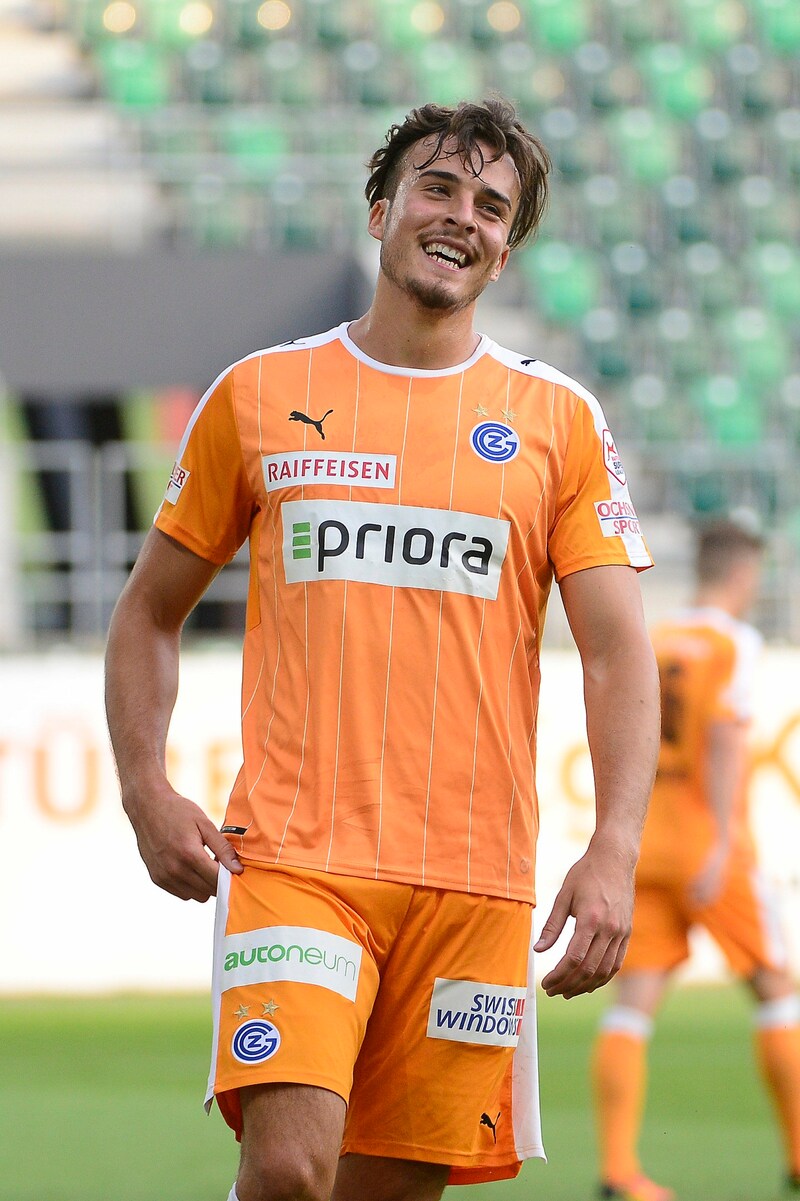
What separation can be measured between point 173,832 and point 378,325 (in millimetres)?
856

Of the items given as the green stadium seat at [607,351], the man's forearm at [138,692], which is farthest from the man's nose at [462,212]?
the green stadium seat at [607,351]

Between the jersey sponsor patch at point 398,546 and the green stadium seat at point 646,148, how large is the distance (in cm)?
1312

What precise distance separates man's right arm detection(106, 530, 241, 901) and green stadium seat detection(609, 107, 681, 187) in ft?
42.8

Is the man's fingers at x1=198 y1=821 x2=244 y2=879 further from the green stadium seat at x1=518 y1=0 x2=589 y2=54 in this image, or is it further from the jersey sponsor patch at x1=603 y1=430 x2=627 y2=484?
the green stadium seat at x1=518 y1=0 x2=589 y2=54

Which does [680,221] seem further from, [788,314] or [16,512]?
[16,512]

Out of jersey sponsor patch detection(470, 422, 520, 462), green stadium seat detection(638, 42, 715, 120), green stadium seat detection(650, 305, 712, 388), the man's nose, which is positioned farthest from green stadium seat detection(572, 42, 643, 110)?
jersey sponsor patch detection(470, 422, 520, 462)

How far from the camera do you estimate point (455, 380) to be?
2857mm

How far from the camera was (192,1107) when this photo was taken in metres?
6.52

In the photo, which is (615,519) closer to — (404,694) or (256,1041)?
(404,694)

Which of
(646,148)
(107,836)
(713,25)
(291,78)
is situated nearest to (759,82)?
(713,25)

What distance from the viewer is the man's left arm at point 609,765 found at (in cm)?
254

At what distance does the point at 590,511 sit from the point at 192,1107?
4.32 m

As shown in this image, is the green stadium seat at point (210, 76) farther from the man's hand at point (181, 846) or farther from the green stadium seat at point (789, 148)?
the man's hand at point (181, 846)

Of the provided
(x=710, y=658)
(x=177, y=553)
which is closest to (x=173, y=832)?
(x=177, y=553)
